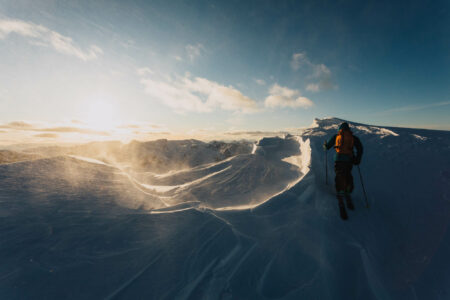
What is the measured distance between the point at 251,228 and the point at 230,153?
44176 mm

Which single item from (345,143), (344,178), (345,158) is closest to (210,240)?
(344,178)

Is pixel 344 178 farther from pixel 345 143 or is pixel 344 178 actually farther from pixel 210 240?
pixel 210 240

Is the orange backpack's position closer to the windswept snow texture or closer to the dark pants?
the dark pants

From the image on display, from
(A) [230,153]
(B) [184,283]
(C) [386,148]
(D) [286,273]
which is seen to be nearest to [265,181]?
(D) [286,273]

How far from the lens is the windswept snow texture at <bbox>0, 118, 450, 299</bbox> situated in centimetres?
202

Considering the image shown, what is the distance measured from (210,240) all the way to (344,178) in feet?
11.5

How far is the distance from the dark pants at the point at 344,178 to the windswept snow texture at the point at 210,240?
14.6 inches

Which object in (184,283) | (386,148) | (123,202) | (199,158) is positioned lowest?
(199,158)

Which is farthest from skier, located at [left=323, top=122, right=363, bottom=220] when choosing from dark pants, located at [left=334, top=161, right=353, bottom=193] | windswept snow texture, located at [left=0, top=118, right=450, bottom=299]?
windswept snow texture, located at [left=0, top=118, right=450, bottom=299]

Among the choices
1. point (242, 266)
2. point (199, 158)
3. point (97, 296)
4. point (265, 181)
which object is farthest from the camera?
point (199, 158)

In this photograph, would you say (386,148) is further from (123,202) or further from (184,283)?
(123,202)

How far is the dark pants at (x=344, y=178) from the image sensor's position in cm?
388

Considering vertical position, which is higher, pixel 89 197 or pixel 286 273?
pixel 89 197

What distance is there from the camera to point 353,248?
2.76 metres
